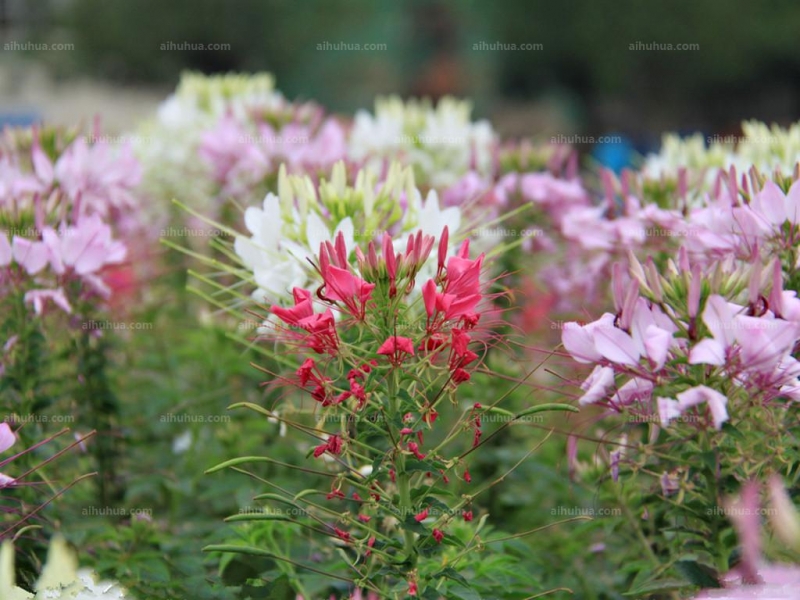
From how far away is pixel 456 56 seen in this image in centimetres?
1964

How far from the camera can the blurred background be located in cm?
1758

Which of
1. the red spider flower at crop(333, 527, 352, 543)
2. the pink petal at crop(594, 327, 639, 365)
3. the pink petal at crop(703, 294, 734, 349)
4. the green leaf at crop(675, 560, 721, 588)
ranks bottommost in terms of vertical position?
the green leaf at crop(675, 560, 721, 588)

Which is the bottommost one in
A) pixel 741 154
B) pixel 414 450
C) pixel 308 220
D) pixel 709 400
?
pixel 414 450

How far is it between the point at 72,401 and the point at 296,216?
3.58 feet

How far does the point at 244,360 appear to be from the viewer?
2805 millimetres

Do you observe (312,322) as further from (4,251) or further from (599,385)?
(4,251)

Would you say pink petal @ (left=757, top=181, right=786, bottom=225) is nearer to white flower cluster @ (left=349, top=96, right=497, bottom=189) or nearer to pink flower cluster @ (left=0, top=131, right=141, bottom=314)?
pink flower cluster @ (left=0, top=131, right=141, bottom=314)

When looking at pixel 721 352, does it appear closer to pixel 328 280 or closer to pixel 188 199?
pixel 328 280

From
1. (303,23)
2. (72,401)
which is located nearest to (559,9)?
(303,23)

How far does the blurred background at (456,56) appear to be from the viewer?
1758cm

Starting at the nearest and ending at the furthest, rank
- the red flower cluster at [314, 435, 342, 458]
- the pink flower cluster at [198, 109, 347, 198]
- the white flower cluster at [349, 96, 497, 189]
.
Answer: the red flower cluster at [314, 435, 342, 458] → the pink flower cluster at [198, 109, 347, 198] → the white flower cluster at [349, 96, 497, 189]

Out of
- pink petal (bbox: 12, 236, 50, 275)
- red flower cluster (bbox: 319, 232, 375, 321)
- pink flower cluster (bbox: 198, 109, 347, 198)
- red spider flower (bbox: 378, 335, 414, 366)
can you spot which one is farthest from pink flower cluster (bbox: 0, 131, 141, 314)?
red spider flower (bbox: 378, 335, 414, 366)

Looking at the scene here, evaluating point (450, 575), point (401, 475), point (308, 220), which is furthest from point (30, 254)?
point (450, 575)

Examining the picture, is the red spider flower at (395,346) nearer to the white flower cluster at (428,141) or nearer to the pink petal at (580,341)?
the pink petal at (580,341)
